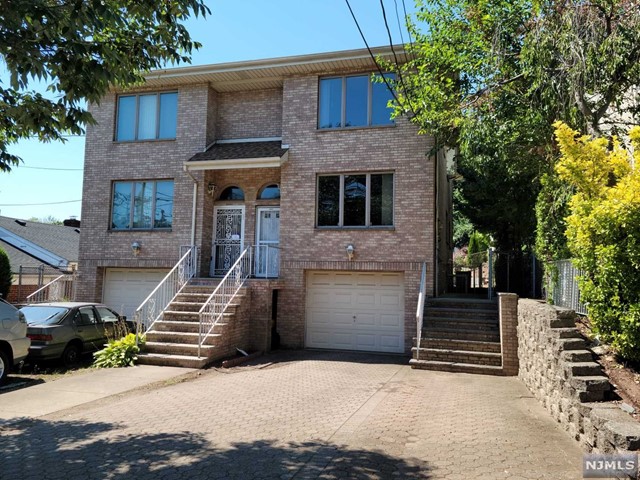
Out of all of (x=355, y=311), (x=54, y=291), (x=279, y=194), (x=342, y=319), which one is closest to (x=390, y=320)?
(x=355, y=311)

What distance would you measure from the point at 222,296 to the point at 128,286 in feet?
16.3

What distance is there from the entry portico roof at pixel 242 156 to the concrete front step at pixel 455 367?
6.56 meters

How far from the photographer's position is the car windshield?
10.5m

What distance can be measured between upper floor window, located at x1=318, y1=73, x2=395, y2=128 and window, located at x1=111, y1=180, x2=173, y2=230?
5413 millimetres

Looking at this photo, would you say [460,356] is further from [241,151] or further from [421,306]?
[241,151]

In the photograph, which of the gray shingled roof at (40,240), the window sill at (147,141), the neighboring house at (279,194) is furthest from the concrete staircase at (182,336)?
the gray shingled roof at (40,240)

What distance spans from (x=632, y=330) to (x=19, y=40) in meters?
7.33

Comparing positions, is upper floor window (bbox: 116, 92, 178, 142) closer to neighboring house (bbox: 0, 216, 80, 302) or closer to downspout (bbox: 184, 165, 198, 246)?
downspout (bbox: 184, 165, 198, 246)

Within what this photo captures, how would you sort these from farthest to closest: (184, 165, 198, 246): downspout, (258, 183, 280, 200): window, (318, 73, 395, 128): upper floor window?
1. (258, 183, 280, 200): window
2. (184, 165, 198, 246): downspout
3. (318, 73, 395, 128): upper floor window

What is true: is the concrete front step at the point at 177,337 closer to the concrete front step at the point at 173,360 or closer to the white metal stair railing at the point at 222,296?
the white metal stair railing at the point at 222,296

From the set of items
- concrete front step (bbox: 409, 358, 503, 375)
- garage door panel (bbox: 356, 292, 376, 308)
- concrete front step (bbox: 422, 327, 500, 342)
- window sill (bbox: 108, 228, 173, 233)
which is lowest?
concrete front step (bbox: 409, 358, 503, 375)

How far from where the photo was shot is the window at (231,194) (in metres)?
15.1

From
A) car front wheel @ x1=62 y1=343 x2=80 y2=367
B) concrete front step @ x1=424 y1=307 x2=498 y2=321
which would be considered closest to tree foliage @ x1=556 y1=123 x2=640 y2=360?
concrete front step @ x1=424 y1=307 x2=498 y2=321

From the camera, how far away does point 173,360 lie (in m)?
10.5
